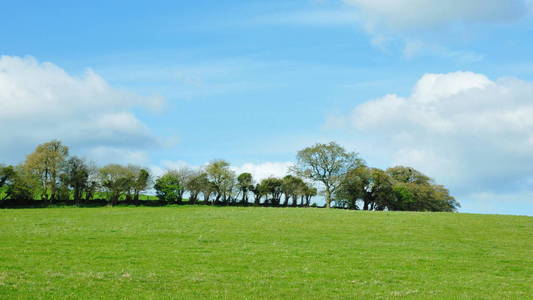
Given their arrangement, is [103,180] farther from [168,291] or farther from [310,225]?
[168,291]

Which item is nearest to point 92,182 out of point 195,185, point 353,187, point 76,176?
point 76,176

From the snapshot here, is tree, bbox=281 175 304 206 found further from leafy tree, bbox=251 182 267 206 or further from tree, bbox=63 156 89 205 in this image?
tree, bbox=63 156 89 205

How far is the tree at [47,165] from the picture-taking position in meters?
90.9

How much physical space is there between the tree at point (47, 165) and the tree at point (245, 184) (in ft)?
131

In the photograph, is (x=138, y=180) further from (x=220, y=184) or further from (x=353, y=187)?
(x=353, y=187)

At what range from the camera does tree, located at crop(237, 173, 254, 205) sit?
11181cm

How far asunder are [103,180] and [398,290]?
3413 inches

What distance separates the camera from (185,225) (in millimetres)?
44469

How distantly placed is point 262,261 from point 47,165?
79.9 meters

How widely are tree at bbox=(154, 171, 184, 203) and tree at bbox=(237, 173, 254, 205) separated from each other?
14.6 m

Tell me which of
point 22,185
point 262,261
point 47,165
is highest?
point 47,165

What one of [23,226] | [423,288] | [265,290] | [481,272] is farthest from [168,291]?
[23,226]

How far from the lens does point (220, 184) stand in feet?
354

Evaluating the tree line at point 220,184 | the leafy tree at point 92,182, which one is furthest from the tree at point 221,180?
the leafy tree at point 92,182
